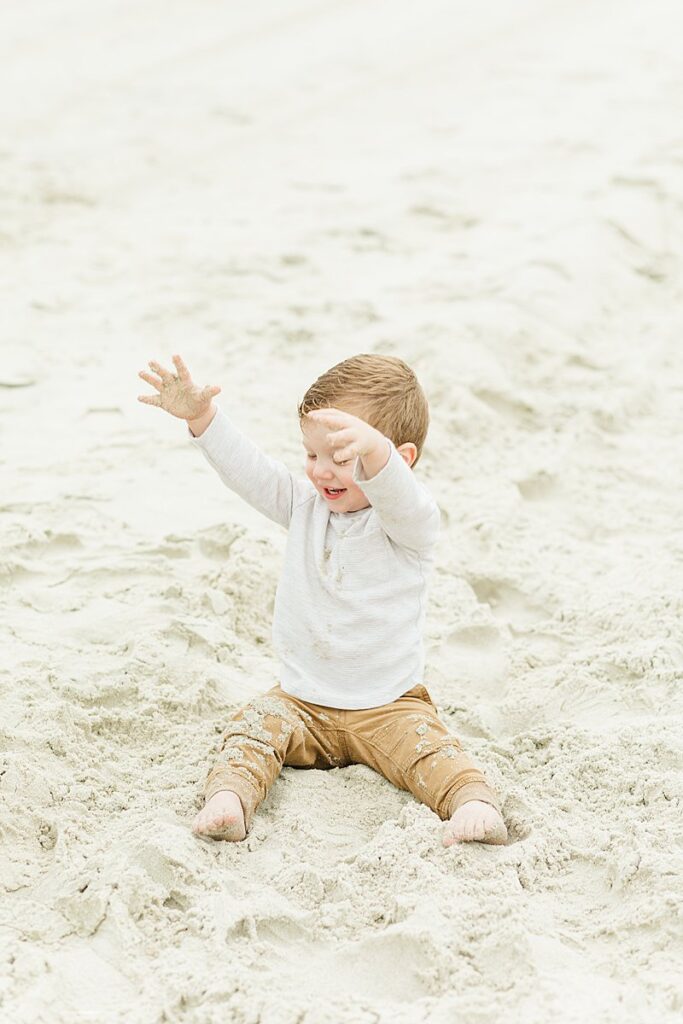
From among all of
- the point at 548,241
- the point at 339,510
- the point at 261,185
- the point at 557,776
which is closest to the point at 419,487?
the point at 339,510

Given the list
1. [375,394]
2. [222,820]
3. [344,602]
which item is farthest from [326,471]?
[222,820]

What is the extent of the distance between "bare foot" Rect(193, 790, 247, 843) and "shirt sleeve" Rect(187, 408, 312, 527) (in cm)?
63

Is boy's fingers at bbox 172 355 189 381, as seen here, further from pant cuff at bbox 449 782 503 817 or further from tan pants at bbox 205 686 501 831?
pant cuff at bbox 449 782 503 817

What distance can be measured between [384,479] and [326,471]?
0.62 feet

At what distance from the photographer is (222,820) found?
2.31 m

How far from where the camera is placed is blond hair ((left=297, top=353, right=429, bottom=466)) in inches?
98.7

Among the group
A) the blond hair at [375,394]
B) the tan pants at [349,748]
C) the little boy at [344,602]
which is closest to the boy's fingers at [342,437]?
the little boy at [344,602]

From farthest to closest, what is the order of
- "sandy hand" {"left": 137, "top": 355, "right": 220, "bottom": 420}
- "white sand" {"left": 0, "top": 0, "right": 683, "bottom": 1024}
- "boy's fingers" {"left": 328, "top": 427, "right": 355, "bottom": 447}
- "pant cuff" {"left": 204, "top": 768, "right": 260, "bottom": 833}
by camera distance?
1. "sandy hand" {"left": 137, "top": 355, "right": 220, "bottom": 420}
2. "pant cuff" {"left": 204, "top": 768, "right": 260, "bottom": 833}
3. "boy's fingers" {"left": 328, "top": 427, "right": 355, "bottom": 447}
4. "white sand" {"left": 0, "top": 0, "right": 683, "bottom": 1024}

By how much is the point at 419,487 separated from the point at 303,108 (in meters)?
5.22

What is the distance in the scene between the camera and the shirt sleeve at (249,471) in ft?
8.50

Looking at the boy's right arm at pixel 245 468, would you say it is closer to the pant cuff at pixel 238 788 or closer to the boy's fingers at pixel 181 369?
the boy's fingers at pixel 181 369

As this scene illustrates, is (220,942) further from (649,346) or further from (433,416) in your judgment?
(649,346)

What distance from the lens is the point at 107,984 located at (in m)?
1.98

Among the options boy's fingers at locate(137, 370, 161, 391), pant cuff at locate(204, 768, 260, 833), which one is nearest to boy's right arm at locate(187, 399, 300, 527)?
boy's fingers at locate(137, 370, 161, 391)
